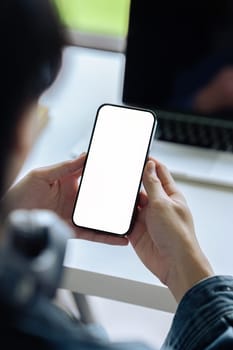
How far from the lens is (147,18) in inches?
31.7

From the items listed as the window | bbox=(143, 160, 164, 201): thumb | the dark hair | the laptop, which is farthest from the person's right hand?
the window

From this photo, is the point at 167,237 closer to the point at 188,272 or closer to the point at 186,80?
the point at 188,272

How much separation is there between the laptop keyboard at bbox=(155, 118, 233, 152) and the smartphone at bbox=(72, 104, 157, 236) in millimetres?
162

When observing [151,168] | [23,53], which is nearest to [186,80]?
[151,168]

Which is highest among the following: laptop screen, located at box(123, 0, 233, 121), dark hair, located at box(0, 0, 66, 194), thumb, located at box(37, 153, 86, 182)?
dark hair, located at box(0, 0, 66, 194)

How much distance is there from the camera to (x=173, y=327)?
0.59 m

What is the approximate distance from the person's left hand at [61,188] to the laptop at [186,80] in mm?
149

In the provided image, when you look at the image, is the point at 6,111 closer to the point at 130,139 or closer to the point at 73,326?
the point at 73,326

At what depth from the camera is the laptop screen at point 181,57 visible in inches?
31.1

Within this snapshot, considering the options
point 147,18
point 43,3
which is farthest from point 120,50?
point 43,3

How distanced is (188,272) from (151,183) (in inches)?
4.2

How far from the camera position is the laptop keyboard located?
2.85 feet

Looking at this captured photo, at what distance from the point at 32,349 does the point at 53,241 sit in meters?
0.08

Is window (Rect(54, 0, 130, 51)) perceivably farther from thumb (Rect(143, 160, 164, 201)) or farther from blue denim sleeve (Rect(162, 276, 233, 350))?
blue denim sleeve (Rect(162, 276, 233, 350))
